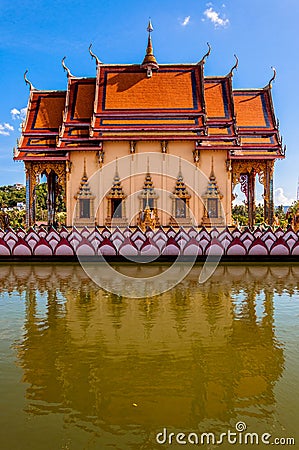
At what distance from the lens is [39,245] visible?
40.7 ft

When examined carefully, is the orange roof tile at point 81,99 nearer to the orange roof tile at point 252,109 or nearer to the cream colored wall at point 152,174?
the cream colored wall at point 152,174

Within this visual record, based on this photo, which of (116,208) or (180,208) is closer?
(180,208)

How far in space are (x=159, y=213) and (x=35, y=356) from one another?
626 inches

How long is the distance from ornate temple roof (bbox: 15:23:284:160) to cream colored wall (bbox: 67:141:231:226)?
2.01 ft

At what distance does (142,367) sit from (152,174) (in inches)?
651

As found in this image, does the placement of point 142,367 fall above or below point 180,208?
below

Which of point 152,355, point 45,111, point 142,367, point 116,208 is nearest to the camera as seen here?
point 142,367

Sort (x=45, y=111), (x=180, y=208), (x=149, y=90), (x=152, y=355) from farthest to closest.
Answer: (x=45, y=111) → (x=149, y=90) → (x=180, y=208) → (x=152, y=355)

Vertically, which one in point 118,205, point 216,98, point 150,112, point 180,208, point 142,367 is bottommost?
point 142,367

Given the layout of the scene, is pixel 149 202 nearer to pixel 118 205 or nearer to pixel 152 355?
pixel 118 205

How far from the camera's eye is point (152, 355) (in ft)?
15.6

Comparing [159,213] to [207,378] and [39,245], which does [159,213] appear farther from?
[207,378]

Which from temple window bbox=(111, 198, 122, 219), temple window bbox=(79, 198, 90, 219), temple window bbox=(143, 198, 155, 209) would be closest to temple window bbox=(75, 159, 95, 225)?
temple window bbox=(79, 198, 90, 219)

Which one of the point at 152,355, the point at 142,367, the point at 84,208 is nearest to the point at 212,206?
the point at 84,208
